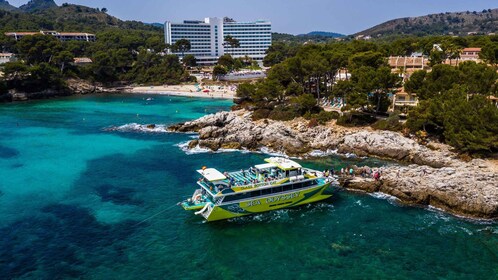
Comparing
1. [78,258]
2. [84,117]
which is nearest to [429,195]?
[78,258]

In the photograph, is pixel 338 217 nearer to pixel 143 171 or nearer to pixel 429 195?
pixel 429 195

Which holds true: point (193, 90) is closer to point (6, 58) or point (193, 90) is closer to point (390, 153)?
point (6, 58)

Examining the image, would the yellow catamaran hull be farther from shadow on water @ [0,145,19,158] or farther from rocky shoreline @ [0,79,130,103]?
rocky shoreline @ [0,79,130,103]

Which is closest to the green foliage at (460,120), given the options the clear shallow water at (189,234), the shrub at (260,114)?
the clear shallow water at (189,234)

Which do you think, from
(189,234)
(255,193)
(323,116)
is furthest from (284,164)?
(323,116)

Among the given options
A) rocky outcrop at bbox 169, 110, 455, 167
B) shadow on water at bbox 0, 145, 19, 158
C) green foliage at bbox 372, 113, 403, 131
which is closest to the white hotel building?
rocky outcrop at bbox 169, 110, 455, 167

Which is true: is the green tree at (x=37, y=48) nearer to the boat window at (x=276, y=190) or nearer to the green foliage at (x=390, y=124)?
the green foliage at (x=390, y=124)
